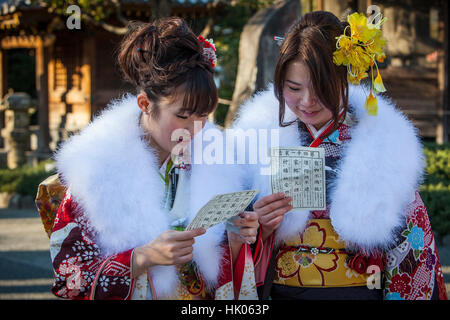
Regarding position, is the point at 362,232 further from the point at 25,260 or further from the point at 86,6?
the point at 86,6

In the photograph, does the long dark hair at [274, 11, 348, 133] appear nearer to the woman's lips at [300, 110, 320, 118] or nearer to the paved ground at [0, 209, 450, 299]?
the woman's lips at [300, 110, 320, 118]

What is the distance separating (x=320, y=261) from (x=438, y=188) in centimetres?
479

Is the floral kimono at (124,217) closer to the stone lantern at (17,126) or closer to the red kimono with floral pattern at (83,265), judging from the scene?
the red kimono with floral pattern at (83,265)

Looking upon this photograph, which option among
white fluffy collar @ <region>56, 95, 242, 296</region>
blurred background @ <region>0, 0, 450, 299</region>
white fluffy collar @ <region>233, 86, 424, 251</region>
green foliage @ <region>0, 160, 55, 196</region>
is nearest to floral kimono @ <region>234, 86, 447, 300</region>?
white fluffy collar @ <region>233, 86, 424, 251</region>

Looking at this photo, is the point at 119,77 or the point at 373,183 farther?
the point at 119,77

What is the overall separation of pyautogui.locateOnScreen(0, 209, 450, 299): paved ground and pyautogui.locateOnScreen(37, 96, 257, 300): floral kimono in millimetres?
2955

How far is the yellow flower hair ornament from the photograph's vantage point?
1985mm

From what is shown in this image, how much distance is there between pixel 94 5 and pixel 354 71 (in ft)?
25.7

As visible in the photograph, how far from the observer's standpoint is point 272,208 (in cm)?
189

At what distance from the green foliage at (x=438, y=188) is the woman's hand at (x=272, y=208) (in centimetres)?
382

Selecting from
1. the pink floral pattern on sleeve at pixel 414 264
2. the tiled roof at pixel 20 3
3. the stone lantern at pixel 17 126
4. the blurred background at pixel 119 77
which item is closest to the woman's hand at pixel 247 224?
the pink floral pattern on sleeve at pixel 414 264

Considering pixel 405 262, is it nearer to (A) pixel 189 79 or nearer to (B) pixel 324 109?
(B) pixel 324 109

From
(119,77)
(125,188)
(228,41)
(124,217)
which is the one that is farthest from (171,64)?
(228,41)

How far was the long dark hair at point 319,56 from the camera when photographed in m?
2.00
